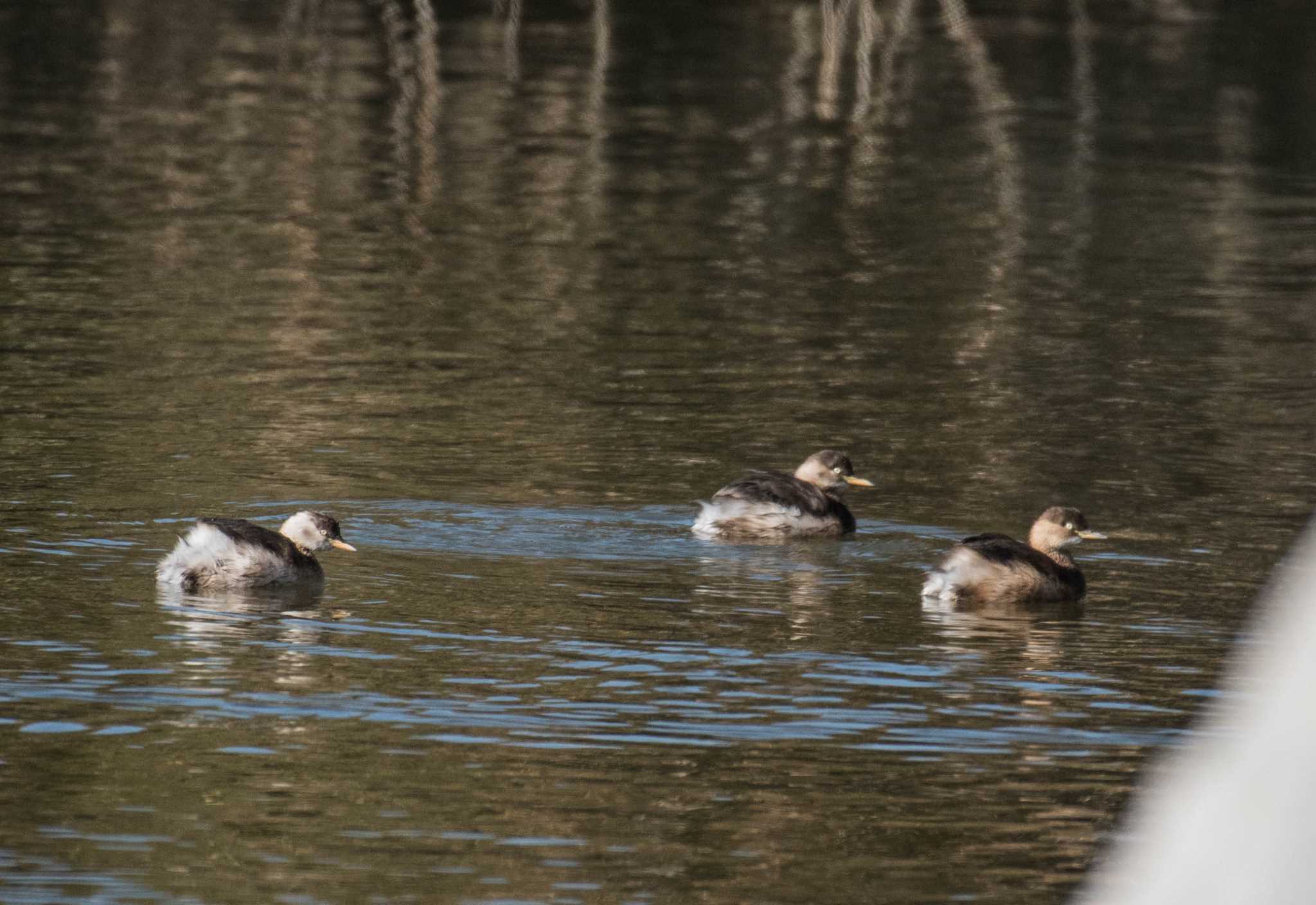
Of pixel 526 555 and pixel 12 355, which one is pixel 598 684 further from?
pixel 12 355

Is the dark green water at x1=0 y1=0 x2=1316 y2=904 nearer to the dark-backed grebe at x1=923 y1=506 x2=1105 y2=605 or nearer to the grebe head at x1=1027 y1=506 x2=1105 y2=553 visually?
the dark-backed grebe at x1=923 y1=506 x2=1105 y2=605

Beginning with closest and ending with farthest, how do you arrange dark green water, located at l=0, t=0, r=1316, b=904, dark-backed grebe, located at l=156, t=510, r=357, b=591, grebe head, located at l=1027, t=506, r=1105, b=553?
dark green water, located at l=0, t=0, r=1316, b=904
dark-backed grebe, located at l=156, t=510, r=357, b=591
grebe head, located at l=1027, t=506, r=1105, b=553

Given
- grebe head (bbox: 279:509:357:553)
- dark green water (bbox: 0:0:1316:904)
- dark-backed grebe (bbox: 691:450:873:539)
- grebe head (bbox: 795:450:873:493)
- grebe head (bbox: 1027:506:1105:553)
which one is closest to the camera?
dark green water (bbox: 0:0:1316:904)

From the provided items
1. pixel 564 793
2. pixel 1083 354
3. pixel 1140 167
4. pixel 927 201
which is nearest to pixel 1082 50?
pixel 1140 167

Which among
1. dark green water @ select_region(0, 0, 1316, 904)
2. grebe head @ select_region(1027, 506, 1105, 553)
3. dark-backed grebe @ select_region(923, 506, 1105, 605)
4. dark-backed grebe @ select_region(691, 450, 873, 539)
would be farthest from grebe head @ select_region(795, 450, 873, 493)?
dark-backed grebe @ select_region(923, 506, 1105, 605)

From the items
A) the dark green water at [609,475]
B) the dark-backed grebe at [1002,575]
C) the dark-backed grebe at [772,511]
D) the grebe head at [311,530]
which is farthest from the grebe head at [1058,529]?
the grebe head at [311,530]

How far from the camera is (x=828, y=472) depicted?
13.1 metres

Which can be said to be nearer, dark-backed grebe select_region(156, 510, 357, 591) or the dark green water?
the dark green water

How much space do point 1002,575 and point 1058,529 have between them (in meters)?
0.74

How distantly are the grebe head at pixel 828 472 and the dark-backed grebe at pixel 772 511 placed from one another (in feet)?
0.28

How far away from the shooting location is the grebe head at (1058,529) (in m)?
11.8

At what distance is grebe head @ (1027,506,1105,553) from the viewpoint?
11750 millimetres

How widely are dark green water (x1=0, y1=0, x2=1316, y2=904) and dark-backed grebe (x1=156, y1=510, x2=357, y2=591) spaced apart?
19cm

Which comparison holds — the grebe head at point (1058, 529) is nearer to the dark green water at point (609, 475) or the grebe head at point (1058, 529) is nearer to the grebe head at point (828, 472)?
the dark green water at point (609, 475)
